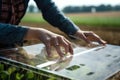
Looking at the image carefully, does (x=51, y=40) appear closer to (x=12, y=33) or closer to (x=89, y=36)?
(x=12, y=33)

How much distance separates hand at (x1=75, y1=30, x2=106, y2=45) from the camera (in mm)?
1977

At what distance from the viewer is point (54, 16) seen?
229 cm

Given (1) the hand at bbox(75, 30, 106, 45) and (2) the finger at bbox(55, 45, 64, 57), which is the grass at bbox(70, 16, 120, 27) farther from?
(2) the finger at bbox(55, 45, 64, 57)

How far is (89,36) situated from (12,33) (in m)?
0.64

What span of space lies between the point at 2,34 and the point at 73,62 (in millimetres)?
→ 402

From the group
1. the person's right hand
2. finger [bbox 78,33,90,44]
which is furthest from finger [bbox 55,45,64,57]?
finger [bbox 78,33,90,44]

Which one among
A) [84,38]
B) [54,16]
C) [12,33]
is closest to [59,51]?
[12,33]

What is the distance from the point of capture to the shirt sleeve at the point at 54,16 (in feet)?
7.20

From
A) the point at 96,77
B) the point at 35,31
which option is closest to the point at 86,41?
the point at 35,31

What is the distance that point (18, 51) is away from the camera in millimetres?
1715

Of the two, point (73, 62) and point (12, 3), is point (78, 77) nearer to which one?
point (73, 62)

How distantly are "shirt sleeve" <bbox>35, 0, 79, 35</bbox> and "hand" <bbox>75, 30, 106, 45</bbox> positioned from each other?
145mm

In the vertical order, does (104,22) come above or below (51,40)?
below

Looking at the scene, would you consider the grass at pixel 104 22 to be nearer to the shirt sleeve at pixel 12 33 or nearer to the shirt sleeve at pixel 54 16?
the shirt sleeve at pixel 54 16
